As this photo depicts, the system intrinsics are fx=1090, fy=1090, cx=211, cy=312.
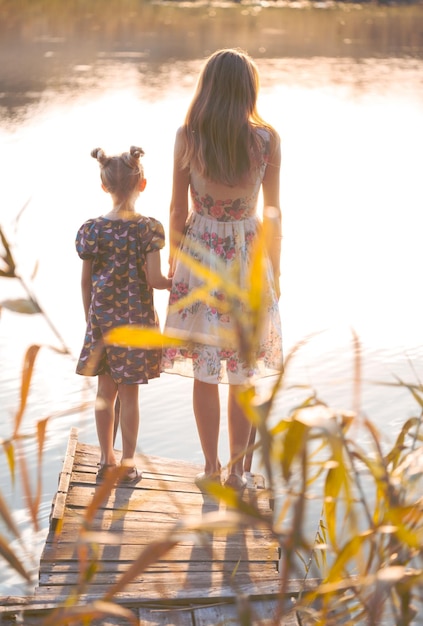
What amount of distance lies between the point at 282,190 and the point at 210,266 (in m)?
5.63

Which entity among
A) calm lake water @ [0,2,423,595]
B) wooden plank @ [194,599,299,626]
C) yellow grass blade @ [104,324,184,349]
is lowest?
calm lake water @ [0,2,423,595]

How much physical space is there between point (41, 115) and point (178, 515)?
8663 mm

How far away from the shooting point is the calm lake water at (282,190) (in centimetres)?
440

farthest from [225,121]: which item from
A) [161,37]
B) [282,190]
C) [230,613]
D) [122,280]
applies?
A: [161,37]

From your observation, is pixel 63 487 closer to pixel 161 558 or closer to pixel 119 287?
pixel 119 287

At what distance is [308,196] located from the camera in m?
8.27

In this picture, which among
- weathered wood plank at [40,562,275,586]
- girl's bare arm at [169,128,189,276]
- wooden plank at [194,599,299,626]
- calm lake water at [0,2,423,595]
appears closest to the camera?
wooden plank at [194,599,299,626]

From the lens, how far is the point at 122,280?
9.69 feet

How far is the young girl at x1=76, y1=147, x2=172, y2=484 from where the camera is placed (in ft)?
9.51

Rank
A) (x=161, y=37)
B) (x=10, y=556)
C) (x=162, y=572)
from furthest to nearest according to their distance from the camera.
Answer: (x=161, y=37) → (x=162, y=572) → (x=10, y=556)

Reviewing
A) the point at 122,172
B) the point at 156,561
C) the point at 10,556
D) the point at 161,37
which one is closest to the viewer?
the point at 10,556

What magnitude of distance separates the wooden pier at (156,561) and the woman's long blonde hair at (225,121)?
0.82 m

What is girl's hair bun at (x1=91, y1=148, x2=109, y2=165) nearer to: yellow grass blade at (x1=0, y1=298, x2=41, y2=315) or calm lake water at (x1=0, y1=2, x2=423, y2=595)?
calm lake water at (x1=0, y1=2, x2=423, y2=595)

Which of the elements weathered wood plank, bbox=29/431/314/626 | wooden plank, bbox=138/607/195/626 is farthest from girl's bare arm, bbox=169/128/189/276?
wooden plank, bbox=138/607/195/626
